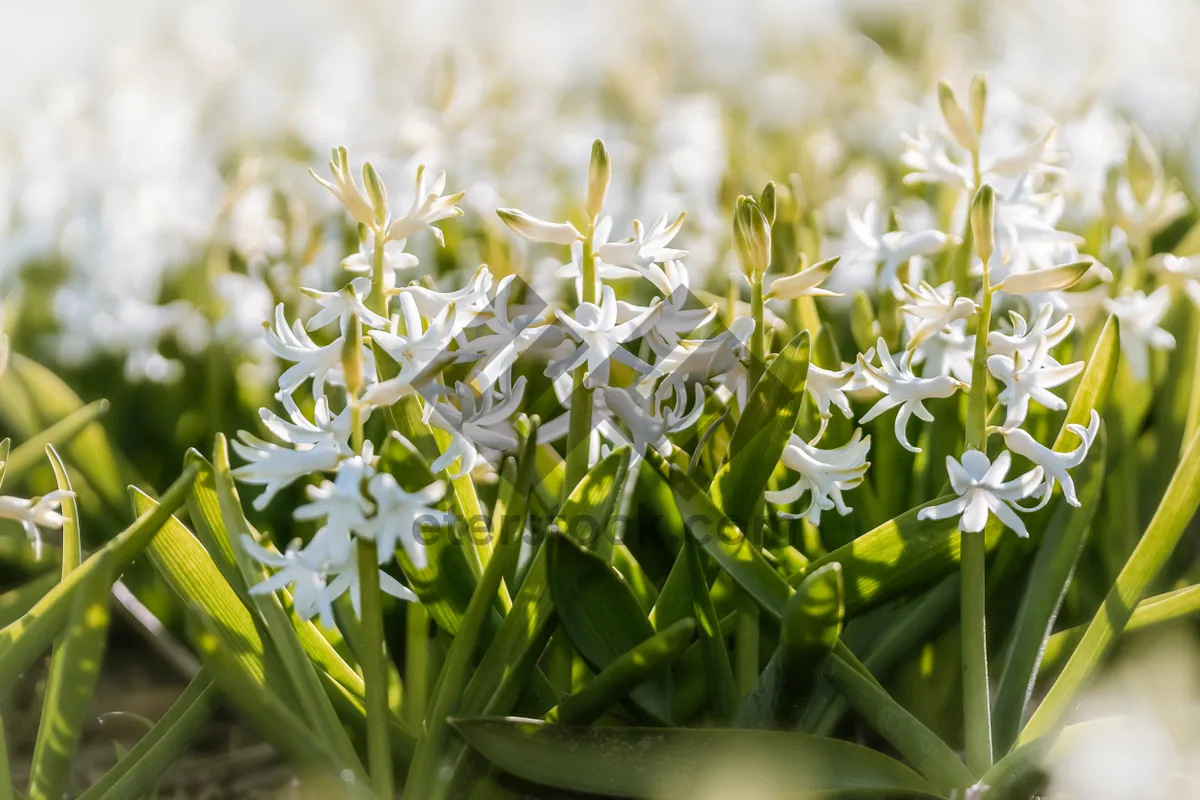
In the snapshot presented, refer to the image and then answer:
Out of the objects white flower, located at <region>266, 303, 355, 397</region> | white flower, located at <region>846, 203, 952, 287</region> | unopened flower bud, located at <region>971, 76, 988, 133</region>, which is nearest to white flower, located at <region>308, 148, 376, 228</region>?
white flower, located at <region>266, 303, 355, 397</region>

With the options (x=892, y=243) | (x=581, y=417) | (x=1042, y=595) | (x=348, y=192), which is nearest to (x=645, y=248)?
(x=581, y=417)

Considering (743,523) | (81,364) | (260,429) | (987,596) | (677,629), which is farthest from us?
(81,364)

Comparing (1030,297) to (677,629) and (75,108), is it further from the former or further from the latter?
(75,108)

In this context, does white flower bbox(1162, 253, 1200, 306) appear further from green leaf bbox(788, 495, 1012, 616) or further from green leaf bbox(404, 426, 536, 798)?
green leaf bbox(404, 426, 536, 798)

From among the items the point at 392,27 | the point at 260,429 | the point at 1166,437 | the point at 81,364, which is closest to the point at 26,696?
the point at 260,429

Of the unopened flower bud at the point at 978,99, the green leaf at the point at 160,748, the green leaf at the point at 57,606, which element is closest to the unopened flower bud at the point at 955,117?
the unopened flower bud at the point at 978,99
